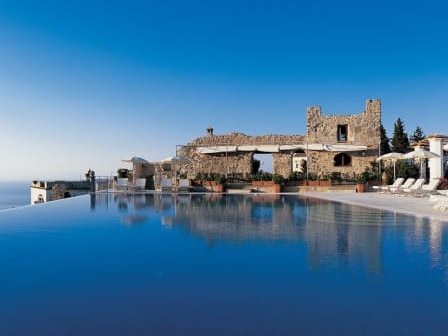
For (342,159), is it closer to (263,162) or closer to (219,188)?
(263,162)

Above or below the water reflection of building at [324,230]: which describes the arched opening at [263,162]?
above

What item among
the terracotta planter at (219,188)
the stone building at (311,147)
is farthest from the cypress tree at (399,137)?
the terracotta planter at (219,188)

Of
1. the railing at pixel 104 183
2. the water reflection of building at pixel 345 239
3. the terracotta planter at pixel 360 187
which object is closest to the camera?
the water reflection of building at pixel 345 239

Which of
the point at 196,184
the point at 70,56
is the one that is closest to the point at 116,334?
the point at 196,184

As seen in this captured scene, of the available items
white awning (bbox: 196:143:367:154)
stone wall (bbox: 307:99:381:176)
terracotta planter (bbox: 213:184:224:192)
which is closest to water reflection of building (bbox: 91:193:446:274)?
terracotta planter (bbox: 213:184:224:192)

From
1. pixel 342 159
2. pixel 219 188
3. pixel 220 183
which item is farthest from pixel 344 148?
pixel 219 188

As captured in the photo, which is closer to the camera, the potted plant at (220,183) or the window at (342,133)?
the potted plant at (220,183)

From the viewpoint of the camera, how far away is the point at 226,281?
355cm

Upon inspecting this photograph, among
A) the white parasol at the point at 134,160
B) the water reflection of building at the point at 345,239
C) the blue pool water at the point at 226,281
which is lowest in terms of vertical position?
the blue pool water at the point at 226,281

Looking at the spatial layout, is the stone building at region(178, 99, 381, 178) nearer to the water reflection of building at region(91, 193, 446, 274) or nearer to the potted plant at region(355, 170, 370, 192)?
the potted plant at region(355, 170, 370, 192)

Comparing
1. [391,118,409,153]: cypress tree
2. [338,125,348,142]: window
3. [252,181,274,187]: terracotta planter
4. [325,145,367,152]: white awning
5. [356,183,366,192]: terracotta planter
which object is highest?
[391,118,409,153]: cypress tree

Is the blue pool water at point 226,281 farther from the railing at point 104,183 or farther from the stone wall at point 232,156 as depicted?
the stone wall at point 232,156

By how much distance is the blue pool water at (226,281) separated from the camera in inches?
102

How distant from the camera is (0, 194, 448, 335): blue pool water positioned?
2.58 meters
